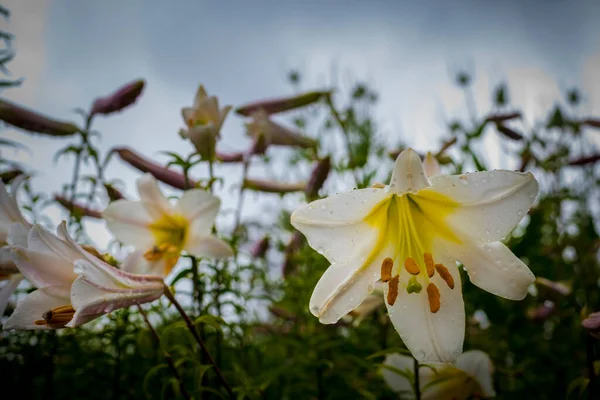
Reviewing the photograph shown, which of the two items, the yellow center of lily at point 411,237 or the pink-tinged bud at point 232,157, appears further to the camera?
the pink-tinged bud at point 232,157

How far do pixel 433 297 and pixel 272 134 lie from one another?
793 mm

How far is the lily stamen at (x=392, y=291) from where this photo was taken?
2.62 ft

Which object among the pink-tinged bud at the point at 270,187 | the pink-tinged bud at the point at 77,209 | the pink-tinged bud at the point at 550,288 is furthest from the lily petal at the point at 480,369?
the pink-tinged bud at the point at 77,209

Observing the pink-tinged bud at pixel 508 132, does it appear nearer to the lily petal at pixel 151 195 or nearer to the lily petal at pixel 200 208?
the lily petal at pixel 200 208

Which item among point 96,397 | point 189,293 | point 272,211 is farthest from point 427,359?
point 272,211

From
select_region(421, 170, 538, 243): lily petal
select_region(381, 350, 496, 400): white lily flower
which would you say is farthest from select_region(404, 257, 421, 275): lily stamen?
select_region(381, 350, 496, 400): white lily flower

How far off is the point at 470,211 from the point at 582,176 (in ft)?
7.22

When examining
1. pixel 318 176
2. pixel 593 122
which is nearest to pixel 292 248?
pixel 318 176

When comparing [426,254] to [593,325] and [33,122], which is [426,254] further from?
[33,122]

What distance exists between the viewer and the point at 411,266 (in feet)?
2.74

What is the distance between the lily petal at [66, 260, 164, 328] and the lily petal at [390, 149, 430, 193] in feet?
1.41

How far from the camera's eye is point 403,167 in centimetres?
74

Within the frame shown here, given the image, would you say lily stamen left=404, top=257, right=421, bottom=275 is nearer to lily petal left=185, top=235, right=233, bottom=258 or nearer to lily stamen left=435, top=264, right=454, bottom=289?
lily stamen left=435, top=264, right=454, bottom=289

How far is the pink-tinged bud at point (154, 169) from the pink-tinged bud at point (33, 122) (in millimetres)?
152
